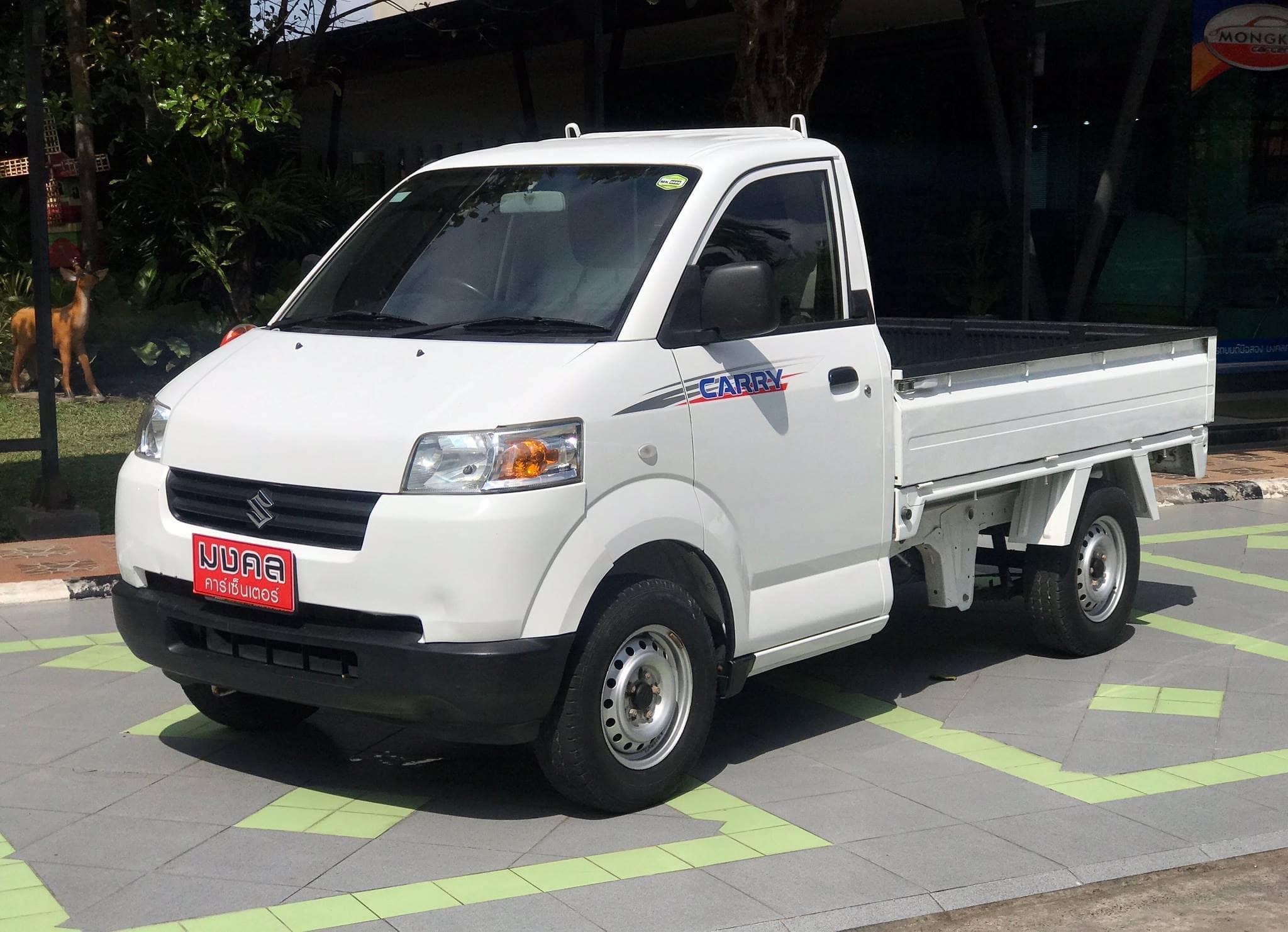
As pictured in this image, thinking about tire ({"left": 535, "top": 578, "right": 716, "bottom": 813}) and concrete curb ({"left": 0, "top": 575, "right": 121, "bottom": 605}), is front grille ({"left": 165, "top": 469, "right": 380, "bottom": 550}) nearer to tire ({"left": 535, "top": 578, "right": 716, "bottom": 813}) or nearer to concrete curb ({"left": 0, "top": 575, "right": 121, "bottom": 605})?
tire ({"left": 535, "top": 578, "right": 716, "bottom": 813})

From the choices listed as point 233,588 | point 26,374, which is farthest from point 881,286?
point 233,588

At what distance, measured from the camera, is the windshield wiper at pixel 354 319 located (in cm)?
548

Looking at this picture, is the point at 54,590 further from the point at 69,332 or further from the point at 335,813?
the point at 69,332

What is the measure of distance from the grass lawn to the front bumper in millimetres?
4256

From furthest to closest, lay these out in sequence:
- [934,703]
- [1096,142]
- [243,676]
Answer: [1096,142]
[934,703]
[243,676]

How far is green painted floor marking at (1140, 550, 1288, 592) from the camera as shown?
28.5ft

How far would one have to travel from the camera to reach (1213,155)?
1426 centimetres

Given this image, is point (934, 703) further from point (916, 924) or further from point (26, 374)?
point (26, 374)

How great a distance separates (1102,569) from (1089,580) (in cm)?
14

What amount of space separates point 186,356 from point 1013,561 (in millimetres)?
10150

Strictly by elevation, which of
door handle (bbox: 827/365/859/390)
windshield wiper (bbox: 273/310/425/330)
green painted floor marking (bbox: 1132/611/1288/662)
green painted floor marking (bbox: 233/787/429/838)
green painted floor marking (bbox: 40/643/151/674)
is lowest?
green painted floor marking (bbox: 1132/611/1288/662)

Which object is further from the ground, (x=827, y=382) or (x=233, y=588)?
(x=827, y=382)

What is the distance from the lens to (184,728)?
6.03 metres

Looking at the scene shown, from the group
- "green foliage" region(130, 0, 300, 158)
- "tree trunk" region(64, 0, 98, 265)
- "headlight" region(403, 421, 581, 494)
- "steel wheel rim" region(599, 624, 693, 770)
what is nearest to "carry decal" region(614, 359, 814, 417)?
"headlight" region(403, 421, 581, 494)
